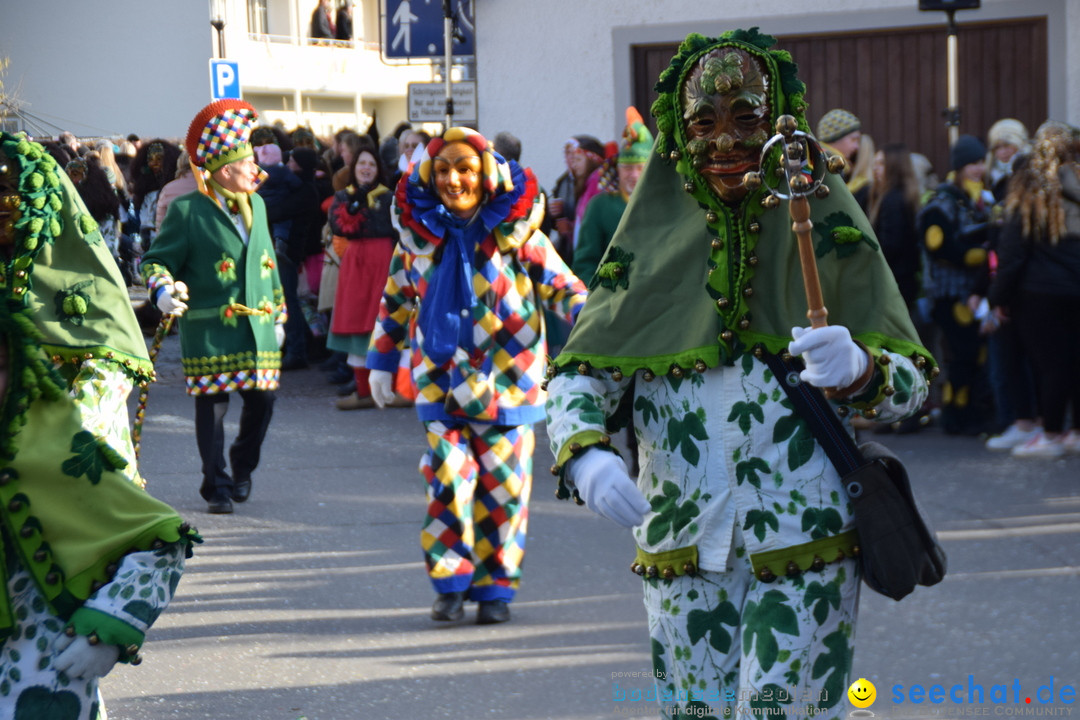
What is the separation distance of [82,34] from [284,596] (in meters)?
32.8

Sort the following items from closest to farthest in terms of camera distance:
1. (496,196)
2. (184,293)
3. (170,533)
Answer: (170,533) → (496,196) → (184,293)

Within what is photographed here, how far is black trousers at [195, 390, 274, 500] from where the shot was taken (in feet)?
27.2

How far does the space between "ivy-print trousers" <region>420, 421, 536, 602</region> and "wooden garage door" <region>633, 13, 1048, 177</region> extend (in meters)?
9.01

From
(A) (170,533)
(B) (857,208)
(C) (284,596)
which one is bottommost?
(C) (284,596)

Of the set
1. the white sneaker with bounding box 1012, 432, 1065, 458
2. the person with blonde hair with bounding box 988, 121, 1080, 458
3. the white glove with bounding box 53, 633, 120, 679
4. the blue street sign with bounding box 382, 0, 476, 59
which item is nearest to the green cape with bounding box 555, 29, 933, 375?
the white glove with bounding box 53, 633, 120, 679

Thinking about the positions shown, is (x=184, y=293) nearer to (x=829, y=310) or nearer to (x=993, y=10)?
A: (x=829, y=310)

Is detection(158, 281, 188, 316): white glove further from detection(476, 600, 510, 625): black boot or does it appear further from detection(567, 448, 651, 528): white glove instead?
detection(567, 448, 651, 528): white glove

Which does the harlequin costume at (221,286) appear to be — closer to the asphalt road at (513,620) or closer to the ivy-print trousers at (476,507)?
the asphalt road at (513,620)

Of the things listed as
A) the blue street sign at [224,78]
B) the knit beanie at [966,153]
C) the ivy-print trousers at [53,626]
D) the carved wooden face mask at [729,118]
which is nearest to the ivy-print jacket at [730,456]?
the carved wooden face mask at [729,118]

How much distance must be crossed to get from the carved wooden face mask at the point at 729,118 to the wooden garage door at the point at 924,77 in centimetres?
1118

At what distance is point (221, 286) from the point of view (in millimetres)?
8125

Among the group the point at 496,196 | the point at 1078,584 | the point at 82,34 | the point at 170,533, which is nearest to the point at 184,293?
the point at 496,196

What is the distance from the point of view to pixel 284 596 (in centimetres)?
651

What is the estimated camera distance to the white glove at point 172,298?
7.37 meters
